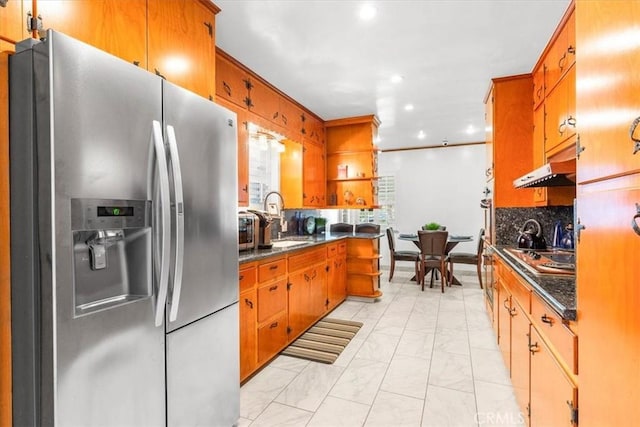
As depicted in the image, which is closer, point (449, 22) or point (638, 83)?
point (638, 83)

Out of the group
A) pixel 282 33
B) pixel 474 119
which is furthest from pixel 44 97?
pixel 474 119

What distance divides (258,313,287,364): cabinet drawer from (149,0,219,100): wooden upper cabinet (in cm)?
180

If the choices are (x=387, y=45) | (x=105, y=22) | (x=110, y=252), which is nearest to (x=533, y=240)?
(x=387, y=45)

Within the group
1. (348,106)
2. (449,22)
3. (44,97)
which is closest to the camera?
(44,97)

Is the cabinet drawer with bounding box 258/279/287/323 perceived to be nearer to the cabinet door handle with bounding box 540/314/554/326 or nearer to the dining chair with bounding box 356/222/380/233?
the cabinet door handle with bounding box 540/314/554/326

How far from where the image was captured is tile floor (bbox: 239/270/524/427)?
6.55ft

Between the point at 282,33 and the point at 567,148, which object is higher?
the point at 282,33

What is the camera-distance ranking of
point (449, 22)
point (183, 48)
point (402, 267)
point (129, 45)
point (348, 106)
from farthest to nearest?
point (402, 267) → point (348, 106) → point (449, 22) → point (183, 48) → point (129, 45)

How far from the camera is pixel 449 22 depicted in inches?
90.4

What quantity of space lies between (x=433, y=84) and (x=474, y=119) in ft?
5.88

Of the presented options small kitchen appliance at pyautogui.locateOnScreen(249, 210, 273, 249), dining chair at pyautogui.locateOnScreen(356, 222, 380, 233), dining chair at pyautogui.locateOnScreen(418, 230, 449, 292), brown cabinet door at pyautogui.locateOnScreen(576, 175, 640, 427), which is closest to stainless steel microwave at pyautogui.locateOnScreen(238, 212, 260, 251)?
small kitchen appliance at pyautogui.locateOnScreen(249, 210, 273, 249)

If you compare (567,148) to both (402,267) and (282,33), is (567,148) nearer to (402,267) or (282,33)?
(282,33)

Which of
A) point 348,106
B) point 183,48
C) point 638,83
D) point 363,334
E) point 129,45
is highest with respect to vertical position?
point 348,106

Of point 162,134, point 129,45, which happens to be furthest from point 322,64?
point 162,134
